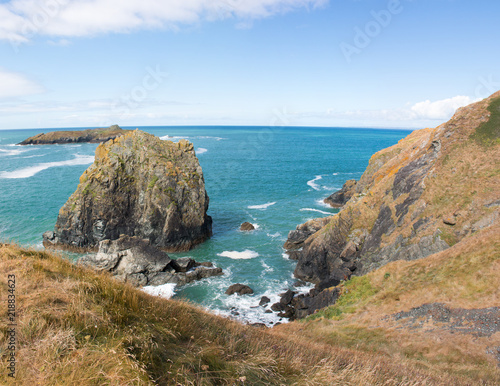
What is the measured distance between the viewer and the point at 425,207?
27.7 m

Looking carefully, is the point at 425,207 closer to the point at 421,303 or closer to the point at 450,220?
the point at 450,220

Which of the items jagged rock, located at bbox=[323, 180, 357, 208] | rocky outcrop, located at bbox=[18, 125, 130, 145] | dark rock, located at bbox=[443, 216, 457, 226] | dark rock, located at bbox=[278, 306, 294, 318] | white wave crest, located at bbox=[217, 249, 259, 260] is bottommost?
dark rock, located at bbox=[278, 306, 294, 318]

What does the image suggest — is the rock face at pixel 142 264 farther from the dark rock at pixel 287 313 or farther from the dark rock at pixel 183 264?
the dark rock at pixel 287 313

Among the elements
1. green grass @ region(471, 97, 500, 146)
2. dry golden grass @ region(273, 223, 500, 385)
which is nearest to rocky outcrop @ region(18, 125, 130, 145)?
green grass @ region(471, 97, 500, 146)

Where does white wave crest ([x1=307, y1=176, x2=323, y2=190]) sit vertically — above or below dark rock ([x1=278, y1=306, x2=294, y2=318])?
above

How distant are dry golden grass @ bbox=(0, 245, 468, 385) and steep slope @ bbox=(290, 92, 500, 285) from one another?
63.8 ft

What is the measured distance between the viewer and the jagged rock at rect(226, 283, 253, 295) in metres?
30.9

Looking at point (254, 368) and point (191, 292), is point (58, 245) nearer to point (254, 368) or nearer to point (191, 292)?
point (191, 292)

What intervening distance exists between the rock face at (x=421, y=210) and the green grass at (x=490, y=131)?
8cm

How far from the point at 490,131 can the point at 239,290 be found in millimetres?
29859

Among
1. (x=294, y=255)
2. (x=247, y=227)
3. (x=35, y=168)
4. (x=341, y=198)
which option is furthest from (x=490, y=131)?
(x=35, y=168)

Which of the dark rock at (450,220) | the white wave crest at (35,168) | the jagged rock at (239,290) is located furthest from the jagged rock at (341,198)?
the white wave crest at (35,168)

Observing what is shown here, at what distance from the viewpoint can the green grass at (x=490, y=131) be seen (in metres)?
29.1

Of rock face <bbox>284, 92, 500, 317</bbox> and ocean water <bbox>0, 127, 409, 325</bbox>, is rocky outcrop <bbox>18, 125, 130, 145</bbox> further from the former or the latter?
rock face <bbox>284, 92, 500, 317</bbox>
